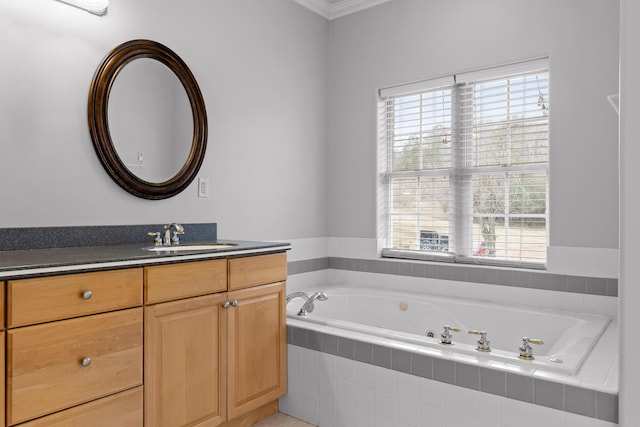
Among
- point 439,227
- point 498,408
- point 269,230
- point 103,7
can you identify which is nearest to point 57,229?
point 103,7

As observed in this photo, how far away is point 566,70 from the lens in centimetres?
279

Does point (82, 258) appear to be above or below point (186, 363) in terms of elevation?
above

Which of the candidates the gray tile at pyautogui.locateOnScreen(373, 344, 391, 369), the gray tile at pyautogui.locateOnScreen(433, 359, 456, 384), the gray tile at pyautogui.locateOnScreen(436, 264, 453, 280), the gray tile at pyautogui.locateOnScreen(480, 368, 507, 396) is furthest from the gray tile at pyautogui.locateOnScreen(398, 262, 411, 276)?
the gray tile at pyautogui.locateOnScreen(480, 368, 507, 396)

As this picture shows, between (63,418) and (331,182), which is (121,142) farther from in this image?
(331,182)

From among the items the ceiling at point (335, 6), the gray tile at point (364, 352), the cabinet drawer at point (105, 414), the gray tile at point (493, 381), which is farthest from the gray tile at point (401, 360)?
the ceiling at point (335, 6)

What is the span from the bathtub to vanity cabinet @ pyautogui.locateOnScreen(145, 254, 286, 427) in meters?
0.27

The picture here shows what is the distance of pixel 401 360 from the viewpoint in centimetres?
214

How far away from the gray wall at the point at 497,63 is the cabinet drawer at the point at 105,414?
87.8 inches

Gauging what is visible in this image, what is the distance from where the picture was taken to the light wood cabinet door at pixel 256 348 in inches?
89.0

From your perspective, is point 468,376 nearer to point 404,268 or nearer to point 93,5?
point 404,268

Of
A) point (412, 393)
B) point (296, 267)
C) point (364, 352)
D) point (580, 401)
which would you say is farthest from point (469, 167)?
point (580, 401)

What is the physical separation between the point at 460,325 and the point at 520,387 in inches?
44.7

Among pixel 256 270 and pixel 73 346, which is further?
pixel 256 270

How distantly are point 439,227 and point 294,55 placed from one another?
67.6 inches
